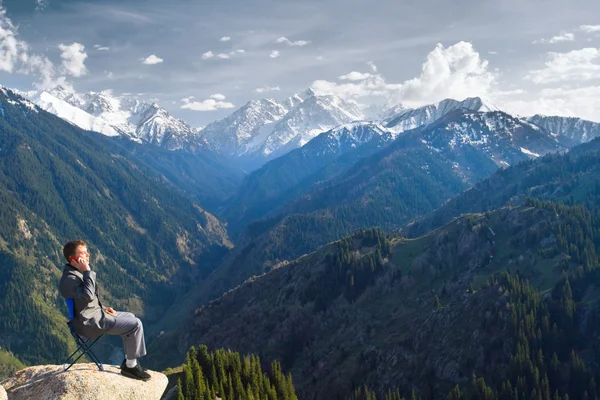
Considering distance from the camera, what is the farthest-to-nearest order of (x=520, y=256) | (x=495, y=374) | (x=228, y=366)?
(x=520, y=256), (x=495, y=374), (x=228, y=366)

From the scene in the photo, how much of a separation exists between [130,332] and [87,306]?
115 inches

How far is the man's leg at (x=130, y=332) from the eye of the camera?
22875 mm

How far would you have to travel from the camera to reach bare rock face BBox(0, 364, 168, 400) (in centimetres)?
2397

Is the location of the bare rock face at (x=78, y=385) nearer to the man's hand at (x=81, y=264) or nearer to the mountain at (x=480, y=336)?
the man's hand at (x=81, y=264)


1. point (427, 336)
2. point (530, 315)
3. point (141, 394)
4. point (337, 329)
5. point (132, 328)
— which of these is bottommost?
point (337, 329)

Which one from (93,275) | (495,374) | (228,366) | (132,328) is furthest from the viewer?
(495,374)

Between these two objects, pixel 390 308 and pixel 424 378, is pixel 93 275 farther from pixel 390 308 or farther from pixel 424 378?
pixel 390 308

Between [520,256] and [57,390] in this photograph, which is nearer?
[57,390]

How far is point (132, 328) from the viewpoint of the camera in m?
23.5

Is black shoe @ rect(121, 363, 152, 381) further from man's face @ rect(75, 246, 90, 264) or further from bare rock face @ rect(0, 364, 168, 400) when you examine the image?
man's face @ rect(75, 246, 90, 264)

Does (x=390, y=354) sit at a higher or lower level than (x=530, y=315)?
lower

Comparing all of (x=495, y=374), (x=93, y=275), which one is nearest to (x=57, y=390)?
(x=93, y=275)

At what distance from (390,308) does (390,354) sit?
1749 inches

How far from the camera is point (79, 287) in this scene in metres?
21.2
